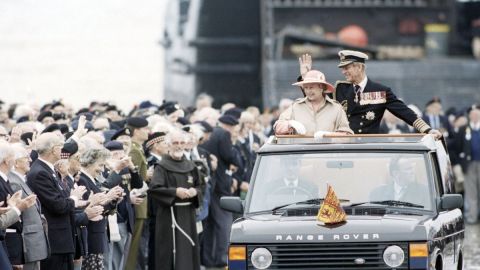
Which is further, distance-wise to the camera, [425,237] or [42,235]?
[42,235]

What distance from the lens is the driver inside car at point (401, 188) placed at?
14750 millimetres

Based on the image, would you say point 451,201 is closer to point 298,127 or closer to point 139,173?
point 298,127

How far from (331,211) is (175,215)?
5028 mm

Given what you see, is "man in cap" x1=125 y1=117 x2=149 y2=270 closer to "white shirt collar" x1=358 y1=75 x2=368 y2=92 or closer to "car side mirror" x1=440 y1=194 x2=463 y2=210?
"white shirt collar" x1=358 y1=75 x2=368 y2=92

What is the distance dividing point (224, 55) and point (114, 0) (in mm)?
86309

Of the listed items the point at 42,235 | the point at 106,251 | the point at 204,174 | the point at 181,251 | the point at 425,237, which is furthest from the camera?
the point at 204,174

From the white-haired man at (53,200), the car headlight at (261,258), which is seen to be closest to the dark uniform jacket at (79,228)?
the white-haired man at (53,200)

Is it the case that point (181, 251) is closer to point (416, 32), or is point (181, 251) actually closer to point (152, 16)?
point (416, 32)

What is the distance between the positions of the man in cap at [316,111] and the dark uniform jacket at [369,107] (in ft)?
2.85

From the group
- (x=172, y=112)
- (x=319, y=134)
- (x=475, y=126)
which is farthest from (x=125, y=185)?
(x=475, y=126)

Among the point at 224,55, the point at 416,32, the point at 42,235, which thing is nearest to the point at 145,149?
the point at 42,235

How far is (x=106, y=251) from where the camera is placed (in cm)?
1709

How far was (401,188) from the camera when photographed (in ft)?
48.6

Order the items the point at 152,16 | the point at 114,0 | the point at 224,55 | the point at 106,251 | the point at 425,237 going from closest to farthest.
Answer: the point at 425,237
the point at 106,251
the point at 224,55
the point at 152,16
the point at 114,0
